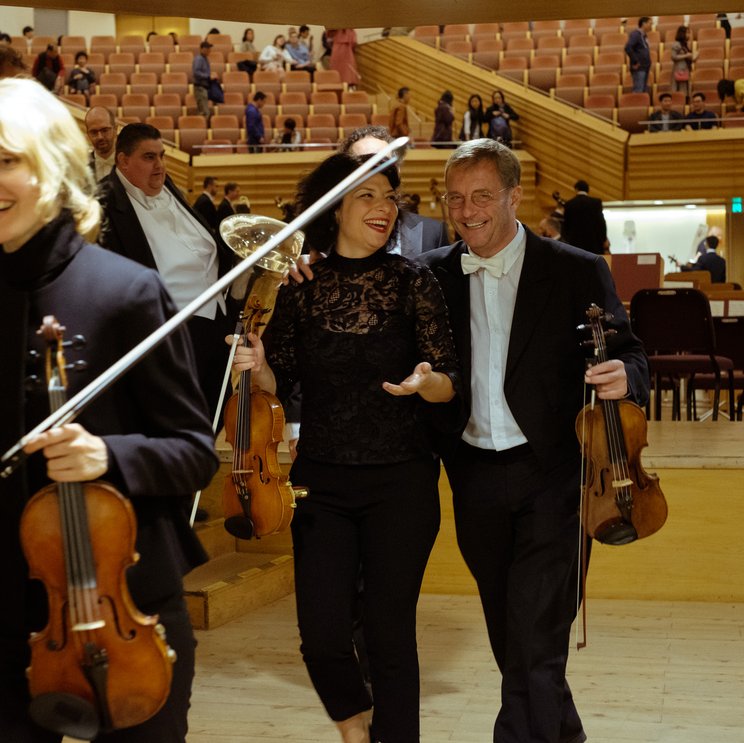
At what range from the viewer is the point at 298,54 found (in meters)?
17.5

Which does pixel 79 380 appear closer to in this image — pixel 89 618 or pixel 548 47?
pixel 89 618

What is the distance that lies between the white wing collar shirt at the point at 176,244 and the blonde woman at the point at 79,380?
2510 millimetres

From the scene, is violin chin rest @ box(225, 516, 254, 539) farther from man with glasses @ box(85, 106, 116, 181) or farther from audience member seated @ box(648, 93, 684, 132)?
audience member seated @ box(648, 93, 684, 132)

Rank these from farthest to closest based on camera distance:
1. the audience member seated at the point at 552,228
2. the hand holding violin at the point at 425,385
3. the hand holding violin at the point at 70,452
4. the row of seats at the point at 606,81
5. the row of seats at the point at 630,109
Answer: the row of seats at the point at 606,81 → the row of seats at the point at 630,109 → the audience member seated at the point at 552,228 → the hand holding violin at the point at 425,385 → the hand holding violin at the point at 70,452

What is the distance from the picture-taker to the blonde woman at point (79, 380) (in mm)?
1567

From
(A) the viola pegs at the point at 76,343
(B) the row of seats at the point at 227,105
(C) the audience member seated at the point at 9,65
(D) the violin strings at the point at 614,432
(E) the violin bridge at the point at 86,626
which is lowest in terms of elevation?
(E) the violin bridge at the point at 86,626

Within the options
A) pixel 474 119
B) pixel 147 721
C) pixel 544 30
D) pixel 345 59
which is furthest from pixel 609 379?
pixel 544 30

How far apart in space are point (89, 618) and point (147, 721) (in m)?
0.22

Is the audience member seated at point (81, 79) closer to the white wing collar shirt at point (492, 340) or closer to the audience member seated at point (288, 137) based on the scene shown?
the audience member seated at point (288, 137)

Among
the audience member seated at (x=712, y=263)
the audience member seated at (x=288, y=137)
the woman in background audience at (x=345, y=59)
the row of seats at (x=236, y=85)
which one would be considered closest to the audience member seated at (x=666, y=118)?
the audience member seated at (x=712, y=263)

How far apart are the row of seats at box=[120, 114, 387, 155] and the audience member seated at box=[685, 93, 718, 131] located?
3.91 metres

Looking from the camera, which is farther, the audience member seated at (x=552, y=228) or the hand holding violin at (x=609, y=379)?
the audience member seated at (x=552, y=228)

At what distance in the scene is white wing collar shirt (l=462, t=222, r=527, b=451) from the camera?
9.27 ft

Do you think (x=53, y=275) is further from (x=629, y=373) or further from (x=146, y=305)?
(x=629, y=373)
